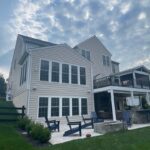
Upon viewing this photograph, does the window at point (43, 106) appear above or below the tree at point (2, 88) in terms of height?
below

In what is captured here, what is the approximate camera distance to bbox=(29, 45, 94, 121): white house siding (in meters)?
12.6

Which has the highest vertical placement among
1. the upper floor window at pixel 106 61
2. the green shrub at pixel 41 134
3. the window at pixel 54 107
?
the upper floor window at pixel 106 61

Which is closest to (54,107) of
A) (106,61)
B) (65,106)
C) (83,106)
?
(65,106)

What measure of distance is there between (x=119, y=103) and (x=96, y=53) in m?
7.77

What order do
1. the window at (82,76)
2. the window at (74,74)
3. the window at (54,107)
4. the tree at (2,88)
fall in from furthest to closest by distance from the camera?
the tree at (2,88)
the window at (82,76)
the window at (74,74)
the window at (54,107)

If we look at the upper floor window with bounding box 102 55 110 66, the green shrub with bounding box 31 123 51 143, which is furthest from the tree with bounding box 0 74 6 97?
the green shrub with bounding box 31 123 51 143

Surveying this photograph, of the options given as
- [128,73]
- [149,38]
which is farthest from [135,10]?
[128,73]

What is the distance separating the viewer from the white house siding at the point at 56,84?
1260 cm

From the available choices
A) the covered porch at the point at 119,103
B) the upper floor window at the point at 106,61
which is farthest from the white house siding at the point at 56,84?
the upper floor window at the point at 106,61

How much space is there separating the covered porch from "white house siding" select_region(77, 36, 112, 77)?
438 centimetres

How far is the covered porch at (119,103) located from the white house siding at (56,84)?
167cm

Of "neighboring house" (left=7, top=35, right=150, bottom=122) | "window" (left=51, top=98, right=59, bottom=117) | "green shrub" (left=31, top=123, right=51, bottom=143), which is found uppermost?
"neighboring house" (left=7, top=35, right=150, bottom=122)

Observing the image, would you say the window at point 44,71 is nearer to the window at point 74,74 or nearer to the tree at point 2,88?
the window at point 74,74

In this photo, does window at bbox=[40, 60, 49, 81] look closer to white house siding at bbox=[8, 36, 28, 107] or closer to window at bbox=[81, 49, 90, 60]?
white house siding at bbox=[8, 36, 28, 107]
